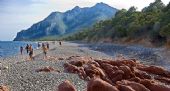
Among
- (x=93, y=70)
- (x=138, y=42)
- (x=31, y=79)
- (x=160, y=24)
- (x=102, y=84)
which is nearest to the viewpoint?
(x=102, y=84)

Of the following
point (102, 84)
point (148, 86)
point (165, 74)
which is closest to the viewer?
point (102, 84)

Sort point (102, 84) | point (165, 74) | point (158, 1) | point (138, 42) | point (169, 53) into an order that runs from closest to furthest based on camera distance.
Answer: point (102, 84), point (165, 74), point (169, 53), point (138, 42), point (158, 1)

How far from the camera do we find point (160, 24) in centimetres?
10756

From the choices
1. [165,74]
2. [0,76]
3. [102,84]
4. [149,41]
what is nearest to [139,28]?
[149,41]

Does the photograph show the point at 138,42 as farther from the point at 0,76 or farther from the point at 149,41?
the point at 0,76

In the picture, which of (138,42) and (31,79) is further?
(138,42)

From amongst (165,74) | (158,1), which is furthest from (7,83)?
(158,1)

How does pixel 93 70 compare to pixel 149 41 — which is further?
pixel 149 41

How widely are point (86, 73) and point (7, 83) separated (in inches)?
361

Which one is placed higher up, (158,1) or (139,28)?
(158,1)

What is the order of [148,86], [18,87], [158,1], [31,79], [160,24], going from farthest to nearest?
[158,1] < [160,24] < [31,79] < [18,87] < [148,86]

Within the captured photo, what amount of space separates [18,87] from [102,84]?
34.0 ft

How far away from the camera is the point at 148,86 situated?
1080 inches

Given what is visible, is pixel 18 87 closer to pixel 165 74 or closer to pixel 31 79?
pixel 31 79
